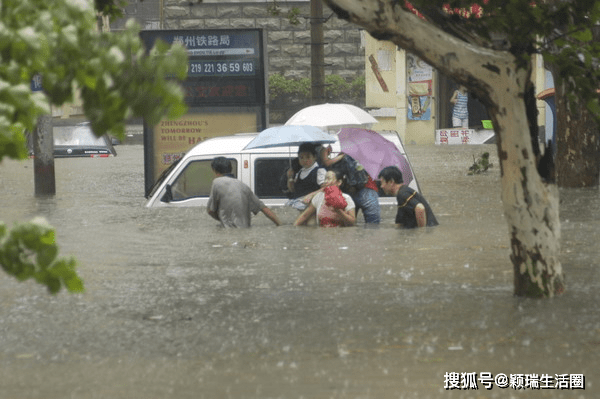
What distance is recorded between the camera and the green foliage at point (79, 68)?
11.2 feet

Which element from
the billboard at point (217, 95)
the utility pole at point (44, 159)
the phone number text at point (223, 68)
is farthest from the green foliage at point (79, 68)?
the utility pole at point (44, 159)

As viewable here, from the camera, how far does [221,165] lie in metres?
13.2

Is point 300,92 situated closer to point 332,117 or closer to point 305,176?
point 332,117

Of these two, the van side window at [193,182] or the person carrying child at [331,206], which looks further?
the van side window at [193,182]

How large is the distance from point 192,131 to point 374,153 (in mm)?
5375

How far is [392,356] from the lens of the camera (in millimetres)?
7109

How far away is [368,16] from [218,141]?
21.4 ft

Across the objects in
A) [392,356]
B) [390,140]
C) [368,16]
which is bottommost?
[392,356]

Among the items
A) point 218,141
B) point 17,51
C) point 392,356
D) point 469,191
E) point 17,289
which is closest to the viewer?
point 17,51

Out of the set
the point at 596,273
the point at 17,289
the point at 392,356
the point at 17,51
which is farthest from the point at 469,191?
the point at 17,51

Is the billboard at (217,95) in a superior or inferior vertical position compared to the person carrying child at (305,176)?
superior

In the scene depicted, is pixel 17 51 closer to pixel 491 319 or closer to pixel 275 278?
pixel 491 319

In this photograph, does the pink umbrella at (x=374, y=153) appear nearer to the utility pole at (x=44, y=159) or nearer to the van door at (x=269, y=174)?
the van door at (x=269, y=174)

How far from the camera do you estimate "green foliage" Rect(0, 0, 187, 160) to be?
3422 millimetres
